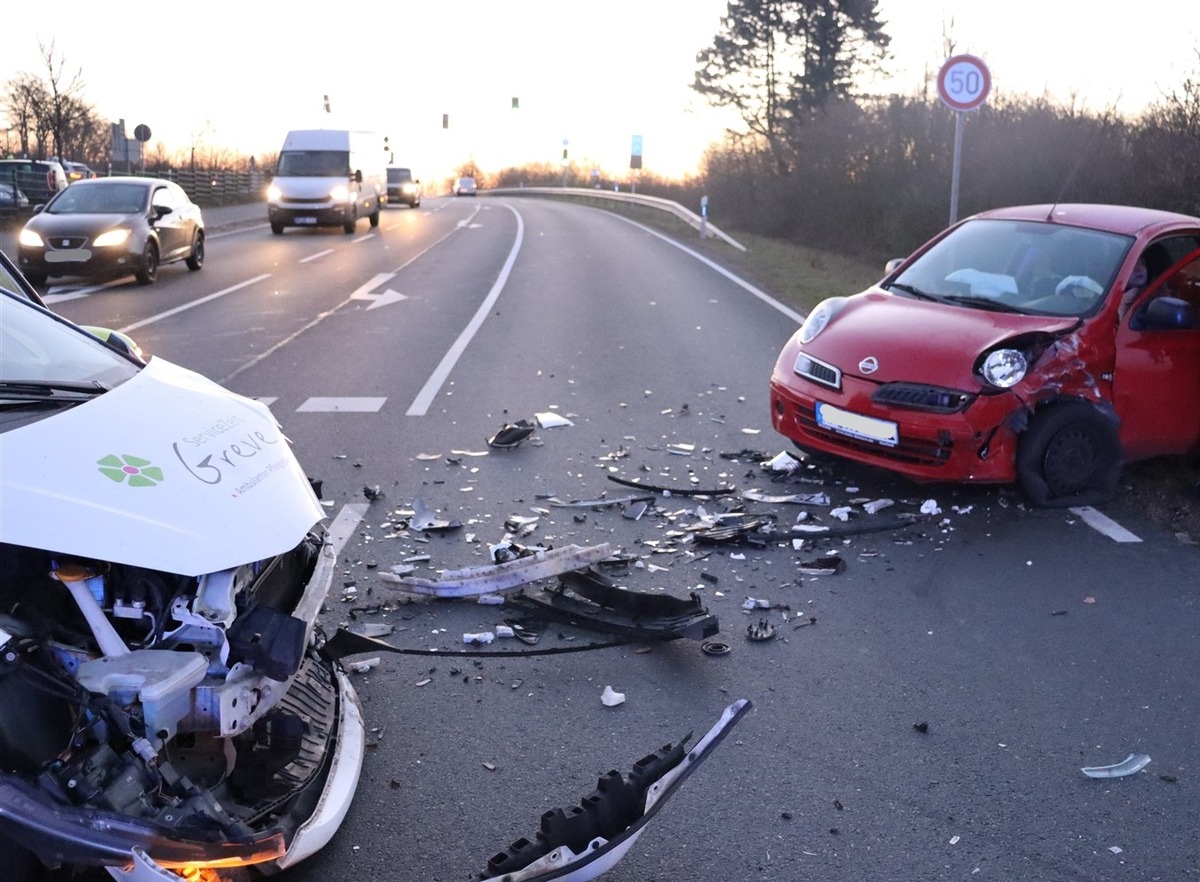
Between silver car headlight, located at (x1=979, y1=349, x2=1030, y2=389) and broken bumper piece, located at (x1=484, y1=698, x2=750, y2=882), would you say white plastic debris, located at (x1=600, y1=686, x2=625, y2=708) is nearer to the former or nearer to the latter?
broken bumper piece, located at (x1=484, y1=698, x2=750, y2=882)

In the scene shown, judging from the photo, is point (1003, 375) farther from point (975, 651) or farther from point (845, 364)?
point (975, 651)

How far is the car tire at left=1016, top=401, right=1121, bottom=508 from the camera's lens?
6.43 meters

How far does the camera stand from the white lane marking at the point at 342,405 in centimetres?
905

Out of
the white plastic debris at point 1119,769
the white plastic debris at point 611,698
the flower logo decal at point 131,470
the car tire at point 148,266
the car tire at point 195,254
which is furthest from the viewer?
the car tire at point 195,254

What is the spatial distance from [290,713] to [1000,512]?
4649 millimetres

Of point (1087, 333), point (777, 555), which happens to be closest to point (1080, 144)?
point (1087, 333)

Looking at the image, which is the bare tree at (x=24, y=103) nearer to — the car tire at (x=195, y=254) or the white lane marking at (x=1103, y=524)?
the car tire at (x=195, y=254)

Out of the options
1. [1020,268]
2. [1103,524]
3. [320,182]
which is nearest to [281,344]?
[1020,268]

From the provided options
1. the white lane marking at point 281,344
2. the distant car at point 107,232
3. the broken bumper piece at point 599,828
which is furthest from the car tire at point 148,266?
the broken bumper piece at point 599,828

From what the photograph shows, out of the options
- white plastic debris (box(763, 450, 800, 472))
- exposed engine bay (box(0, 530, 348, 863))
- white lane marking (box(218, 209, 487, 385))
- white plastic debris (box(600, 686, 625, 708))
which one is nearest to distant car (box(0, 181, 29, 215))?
white lane marking (box(218, 209, 487, 385))

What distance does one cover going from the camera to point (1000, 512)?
6.60 m

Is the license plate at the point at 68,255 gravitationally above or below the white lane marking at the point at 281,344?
above

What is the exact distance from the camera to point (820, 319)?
7410mm

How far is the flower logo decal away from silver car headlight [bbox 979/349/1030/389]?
15.4 ft
